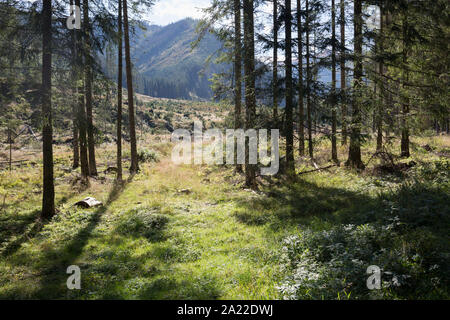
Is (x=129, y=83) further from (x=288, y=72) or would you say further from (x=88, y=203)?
(x=288, y=72)

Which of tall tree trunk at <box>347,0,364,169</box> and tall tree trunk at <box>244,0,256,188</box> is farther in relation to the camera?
tall tree trunk at <box>244,0,256,188</box>

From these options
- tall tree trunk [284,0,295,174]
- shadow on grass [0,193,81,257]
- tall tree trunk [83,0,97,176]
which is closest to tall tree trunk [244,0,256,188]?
tall tree trunk [284,0,295,174]

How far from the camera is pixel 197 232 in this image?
8297mm

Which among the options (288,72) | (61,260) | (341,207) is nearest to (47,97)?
(61,260)

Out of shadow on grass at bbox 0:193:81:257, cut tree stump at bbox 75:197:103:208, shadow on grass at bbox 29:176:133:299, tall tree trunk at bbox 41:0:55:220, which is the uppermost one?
tall tree trunk at bbox 41:0:55:220

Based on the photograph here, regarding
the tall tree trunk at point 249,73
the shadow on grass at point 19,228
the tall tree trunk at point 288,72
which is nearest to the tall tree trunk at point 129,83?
the tall tree trunk at point 249,73

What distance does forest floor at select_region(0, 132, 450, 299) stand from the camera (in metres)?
5.20

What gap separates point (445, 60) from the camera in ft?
39.3

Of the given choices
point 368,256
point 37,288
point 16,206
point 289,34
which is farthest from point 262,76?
point 16,206

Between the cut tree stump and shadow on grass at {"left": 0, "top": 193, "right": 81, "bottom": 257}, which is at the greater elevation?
the cut tree stump

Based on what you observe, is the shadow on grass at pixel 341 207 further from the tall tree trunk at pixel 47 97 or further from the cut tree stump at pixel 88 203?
the tall tree trunk at pixel 47 97

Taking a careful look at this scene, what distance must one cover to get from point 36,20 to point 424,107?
1559cm

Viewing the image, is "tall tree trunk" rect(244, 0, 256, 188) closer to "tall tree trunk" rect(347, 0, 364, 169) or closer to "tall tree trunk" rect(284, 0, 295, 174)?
"tall tree trunk" rect(284, 0, 295, 174)

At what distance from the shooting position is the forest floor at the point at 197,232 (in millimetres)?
5199
